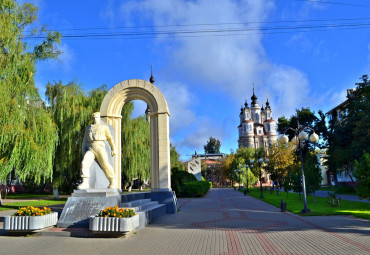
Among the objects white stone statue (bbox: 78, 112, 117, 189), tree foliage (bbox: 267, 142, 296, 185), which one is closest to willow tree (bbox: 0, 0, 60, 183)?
white stone statue (bbox: 78, 112, 117, 189)

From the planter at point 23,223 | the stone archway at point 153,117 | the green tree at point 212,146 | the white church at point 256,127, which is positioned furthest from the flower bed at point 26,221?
the green tree at point 212,146

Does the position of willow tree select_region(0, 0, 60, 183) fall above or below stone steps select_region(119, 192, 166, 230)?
above

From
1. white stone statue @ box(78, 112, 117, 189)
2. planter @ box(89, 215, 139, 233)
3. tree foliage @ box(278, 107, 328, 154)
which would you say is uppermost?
tree foliage @ box(278, 107, 328, 154)

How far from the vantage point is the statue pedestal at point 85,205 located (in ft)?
33.2

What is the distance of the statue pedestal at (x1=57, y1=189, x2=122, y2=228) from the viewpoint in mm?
10125

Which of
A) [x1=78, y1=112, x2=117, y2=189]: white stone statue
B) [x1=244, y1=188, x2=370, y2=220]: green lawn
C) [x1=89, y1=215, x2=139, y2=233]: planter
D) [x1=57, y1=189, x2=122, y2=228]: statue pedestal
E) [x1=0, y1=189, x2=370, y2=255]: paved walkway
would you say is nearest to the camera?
[x1=0, y1=189, x2=370, y2=255]: paved walkway

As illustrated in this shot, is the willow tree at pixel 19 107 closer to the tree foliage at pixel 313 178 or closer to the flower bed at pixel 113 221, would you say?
the flower bed at pixel 113 221

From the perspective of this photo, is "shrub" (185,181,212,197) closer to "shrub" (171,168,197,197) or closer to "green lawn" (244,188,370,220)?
"shrub" (171,168,197,197)

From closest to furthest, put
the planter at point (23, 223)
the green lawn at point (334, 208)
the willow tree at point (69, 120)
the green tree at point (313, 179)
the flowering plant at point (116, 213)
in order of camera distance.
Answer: the flowering plant at point (116, 213) < the planter at point (23, 223) < the green lawn at point (334, 208) < the green tree at point (313, 179) < the willow tree at point (69, 120)

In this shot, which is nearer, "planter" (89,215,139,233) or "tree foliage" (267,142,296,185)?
"planter" (89,215,139,233)

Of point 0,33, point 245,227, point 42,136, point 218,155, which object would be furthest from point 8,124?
point 218,155

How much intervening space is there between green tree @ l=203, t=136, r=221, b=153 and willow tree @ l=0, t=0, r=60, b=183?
11086 cm

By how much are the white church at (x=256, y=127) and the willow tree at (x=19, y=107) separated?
8104cm

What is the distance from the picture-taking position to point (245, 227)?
418 inches
